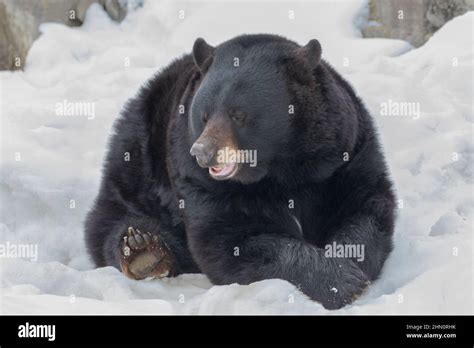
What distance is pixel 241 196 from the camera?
627 centimetres

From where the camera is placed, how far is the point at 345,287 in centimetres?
572

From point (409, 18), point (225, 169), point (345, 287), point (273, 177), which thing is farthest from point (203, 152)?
point (409, 18)

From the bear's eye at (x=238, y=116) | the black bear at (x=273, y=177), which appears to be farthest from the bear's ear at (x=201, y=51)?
the bear's eye at (x=238, y=116)

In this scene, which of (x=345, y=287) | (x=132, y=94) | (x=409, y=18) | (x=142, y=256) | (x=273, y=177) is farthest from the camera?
(x=409, y=18)

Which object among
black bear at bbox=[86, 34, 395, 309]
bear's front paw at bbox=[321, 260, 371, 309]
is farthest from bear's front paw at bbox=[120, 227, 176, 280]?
bear's front paw at bbox=[321, 260, 371, 309]

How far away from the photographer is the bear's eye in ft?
19.9

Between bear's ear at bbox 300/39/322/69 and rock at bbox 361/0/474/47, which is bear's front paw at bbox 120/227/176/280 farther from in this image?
rock at bbox 361/0/474/47

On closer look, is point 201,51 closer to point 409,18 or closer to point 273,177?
point 273,177

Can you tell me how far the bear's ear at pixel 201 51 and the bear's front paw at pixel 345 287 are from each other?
1.76 metres

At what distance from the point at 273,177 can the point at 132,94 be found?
3971mm

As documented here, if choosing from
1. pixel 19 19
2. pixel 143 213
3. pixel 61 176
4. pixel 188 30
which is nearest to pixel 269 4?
pixel 188 30

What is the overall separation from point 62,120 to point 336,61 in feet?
9.91

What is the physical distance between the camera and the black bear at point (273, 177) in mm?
5922
